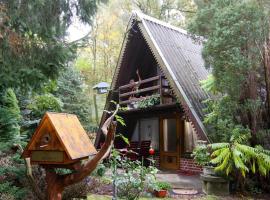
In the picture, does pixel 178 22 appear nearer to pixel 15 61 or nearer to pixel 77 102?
pixel 77 102

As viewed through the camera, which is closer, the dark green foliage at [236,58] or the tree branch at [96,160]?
the tree branch at [96,160]

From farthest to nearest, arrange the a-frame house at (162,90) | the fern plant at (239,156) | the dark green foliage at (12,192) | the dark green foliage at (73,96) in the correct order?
the dark green foliage at (73,96) → the a-frame house at (162,90) → the fern plant at (239,156) → the dark green foliage at (12,192)

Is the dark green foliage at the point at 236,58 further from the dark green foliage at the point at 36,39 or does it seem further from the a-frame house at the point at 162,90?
the dark green foliage at the point at 36,39

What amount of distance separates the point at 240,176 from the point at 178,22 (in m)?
15.5

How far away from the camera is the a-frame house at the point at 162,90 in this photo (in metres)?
10.7

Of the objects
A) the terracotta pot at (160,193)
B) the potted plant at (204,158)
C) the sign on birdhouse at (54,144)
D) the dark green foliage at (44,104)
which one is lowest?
the terracotta pot at (160,193)

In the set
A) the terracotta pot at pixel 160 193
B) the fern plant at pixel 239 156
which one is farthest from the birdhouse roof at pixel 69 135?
the fern plant at pixel 239 156

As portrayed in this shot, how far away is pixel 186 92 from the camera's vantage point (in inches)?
405

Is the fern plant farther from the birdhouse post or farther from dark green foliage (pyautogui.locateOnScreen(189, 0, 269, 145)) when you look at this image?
the birdhouse post

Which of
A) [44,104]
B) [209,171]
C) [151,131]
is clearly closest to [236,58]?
[209,171]

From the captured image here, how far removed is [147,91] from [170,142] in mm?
2229

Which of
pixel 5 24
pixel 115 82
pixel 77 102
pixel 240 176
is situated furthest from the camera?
pixel 77 102

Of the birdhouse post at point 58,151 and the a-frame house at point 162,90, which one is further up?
the a-frame house at point 162,90

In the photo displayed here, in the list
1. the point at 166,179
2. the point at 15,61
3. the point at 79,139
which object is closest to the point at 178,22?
the point at 166,179
